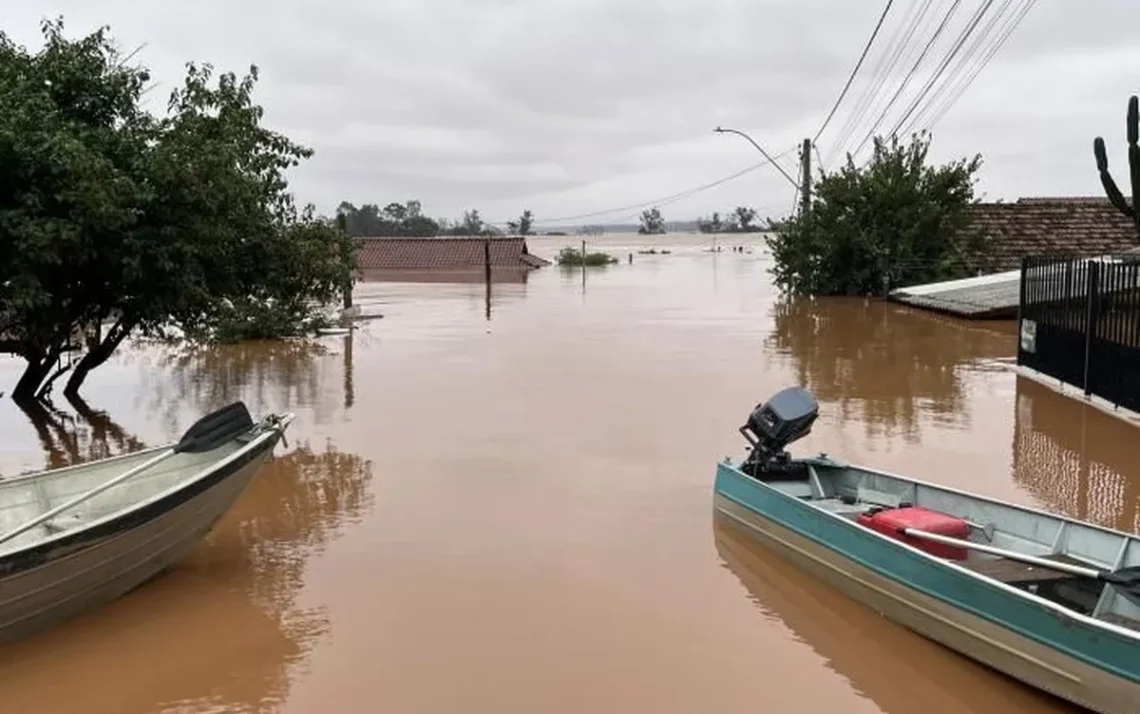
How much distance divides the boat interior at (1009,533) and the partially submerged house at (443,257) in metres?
43.0

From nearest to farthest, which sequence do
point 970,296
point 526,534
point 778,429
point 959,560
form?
point 959,560, point 778,429, point 526,534, point 970,296

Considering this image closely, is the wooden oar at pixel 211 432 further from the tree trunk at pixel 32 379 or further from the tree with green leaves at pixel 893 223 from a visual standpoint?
the tree with green leaves at pixel 893 223

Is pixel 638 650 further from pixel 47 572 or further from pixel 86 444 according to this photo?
pixel 86 444

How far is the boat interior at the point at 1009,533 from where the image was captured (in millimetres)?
5668

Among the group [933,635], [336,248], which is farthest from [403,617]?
[336,248]

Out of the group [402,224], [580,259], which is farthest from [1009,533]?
[402,224]

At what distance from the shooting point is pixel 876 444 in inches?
447

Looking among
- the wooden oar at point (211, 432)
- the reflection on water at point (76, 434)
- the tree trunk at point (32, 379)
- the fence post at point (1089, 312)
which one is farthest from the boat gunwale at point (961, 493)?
the tree trunk at point (32, 379)

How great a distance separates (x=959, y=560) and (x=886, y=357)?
12944 mm

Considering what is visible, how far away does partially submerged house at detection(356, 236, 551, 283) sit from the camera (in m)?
52.6

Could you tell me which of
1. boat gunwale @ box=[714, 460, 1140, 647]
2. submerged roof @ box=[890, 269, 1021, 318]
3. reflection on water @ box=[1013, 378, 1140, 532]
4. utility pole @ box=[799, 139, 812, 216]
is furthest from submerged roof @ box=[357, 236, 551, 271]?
boat gunwale @ box=[714, 460, 1140, 647]

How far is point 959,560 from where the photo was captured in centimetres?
620

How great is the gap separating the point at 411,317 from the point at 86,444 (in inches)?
615

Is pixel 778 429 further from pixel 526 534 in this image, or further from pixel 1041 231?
pixel 1041 231
